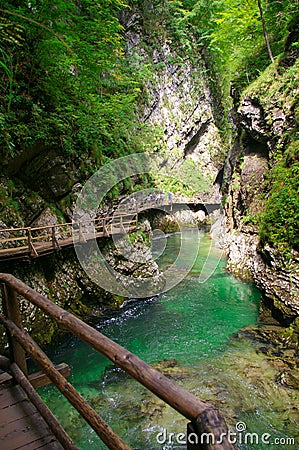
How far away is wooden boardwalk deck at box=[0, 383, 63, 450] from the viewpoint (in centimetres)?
189

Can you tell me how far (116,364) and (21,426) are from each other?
1.24 meters

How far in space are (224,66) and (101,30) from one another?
63.5ft

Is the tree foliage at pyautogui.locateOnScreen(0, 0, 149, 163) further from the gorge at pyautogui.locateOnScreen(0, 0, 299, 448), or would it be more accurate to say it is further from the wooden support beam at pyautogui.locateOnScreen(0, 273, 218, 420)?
the wooden support beam at pyautogui.locateOnScreen(0, 273, 218, 420)

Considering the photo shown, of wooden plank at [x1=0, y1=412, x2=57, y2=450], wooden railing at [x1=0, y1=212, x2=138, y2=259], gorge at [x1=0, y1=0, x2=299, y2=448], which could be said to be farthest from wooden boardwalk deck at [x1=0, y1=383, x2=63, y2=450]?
wooden railing at [x1=0, y1=212, x2=138, y2=259]

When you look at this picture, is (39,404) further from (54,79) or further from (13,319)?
(54,79)

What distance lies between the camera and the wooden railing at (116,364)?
1.03m

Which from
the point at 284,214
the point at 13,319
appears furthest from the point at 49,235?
the point at 284,214

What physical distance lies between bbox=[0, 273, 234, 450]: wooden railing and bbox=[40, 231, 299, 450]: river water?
296 centimetres

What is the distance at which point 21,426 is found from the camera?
2.05m

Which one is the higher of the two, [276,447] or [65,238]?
[65,238]

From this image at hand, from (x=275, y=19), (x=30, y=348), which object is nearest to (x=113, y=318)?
(x=30, y=348)

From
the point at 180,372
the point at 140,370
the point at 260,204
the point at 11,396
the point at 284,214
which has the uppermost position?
the point at 260,204

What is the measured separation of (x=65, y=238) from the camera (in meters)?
8.79

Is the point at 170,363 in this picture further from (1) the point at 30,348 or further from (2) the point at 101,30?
(2) the point at 101,30
